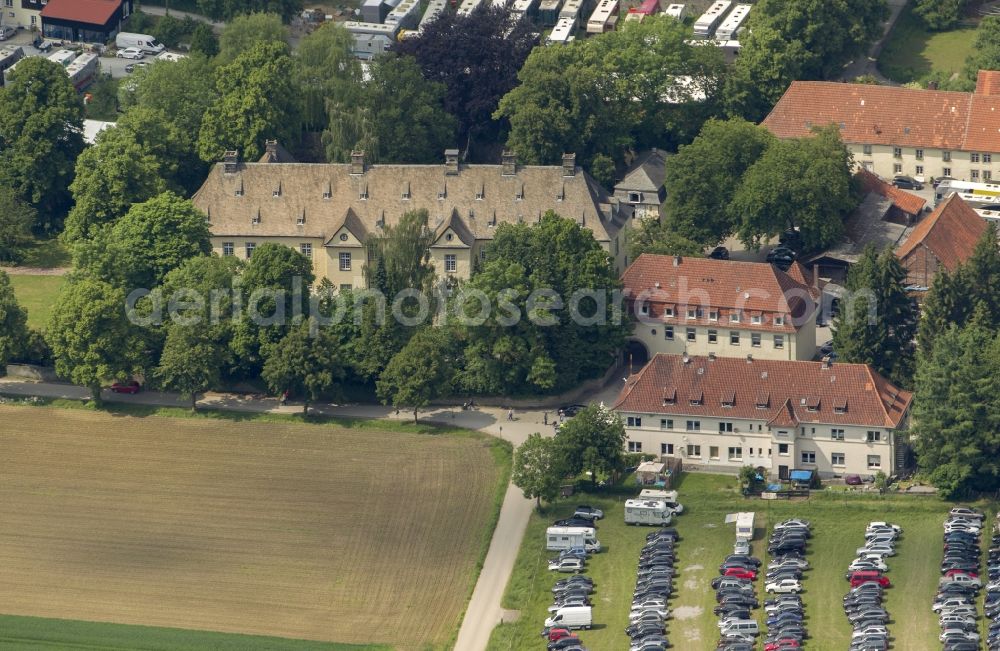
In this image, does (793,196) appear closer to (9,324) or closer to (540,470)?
(540,470)

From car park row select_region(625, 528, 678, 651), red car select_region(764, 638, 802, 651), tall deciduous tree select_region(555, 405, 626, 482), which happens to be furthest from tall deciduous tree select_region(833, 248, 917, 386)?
red car select_region(764, 638, 802, 651)

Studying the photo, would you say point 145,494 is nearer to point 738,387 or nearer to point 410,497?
point 410,497

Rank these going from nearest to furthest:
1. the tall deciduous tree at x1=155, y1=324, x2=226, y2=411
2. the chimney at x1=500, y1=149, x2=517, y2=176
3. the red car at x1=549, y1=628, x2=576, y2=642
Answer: the red car at x1=549, y1=628, x2=576, y2=642, the tall deciduous tree at x1=155, y1=324, x2=226, y2=411, the chimney at x1=500, y1=149, x2=517, y2=176

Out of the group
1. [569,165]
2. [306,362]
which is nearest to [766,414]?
[569,165]

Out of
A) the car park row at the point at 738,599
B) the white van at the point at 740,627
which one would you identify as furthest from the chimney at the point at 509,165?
the white van at the point at 740,627

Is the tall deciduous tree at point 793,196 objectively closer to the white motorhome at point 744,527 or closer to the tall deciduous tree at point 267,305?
the tall deciduous tree at point 267,305

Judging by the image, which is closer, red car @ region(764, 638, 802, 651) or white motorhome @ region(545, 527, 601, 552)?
red car @ region(764, 638, 802, 651)

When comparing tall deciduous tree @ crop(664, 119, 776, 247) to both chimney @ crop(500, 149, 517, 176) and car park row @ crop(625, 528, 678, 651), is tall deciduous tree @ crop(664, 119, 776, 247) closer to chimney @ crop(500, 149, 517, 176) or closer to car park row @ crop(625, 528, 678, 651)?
chimney @ crop(500, 149, 517, 176)

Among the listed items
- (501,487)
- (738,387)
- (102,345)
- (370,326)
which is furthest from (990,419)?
(102,345)
